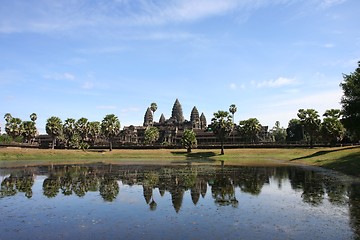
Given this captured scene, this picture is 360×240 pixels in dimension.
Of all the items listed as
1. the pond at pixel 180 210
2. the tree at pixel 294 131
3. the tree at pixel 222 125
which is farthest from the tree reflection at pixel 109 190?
the tree at pixel 294 131

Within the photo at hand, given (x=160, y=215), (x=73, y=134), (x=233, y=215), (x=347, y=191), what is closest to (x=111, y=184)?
(x=160, y=215)

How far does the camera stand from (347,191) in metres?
31.1

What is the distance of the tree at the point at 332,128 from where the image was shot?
8931 cm

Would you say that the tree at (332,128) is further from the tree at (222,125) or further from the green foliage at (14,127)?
the green foliage at (14,127)

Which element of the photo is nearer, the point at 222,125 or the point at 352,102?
the point at 352,102

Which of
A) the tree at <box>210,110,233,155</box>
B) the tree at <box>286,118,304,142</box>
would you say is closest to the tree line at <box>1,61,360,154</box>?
→ the tree at <box>210,110,233,155</box>

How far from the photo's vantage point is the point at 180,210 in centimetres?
2333

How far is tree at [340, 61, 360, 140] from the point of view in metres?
54.3

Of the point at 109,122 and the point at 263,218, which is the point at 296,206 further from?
the point at 109,122

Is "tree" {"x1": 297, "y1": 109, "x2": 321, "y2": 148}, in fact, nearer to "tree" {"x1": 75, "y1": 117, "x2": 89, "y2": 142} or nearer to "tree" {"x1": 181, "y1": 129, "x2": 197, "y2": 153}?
"tree" {"x1": 181, "y1": 129, "x2": 197, "y2": 153}

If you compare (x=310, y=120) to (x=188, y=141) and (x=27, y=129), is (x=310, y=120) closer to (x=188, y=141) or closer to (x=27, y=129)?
(x=188, y=141)

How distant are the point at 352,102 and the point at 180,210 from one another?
45.3m

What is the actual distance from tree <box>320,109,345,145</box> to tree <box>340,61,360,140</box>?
106 ft

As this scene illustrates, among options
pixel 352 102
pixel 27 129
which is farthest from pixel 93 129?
pixel 352 102
